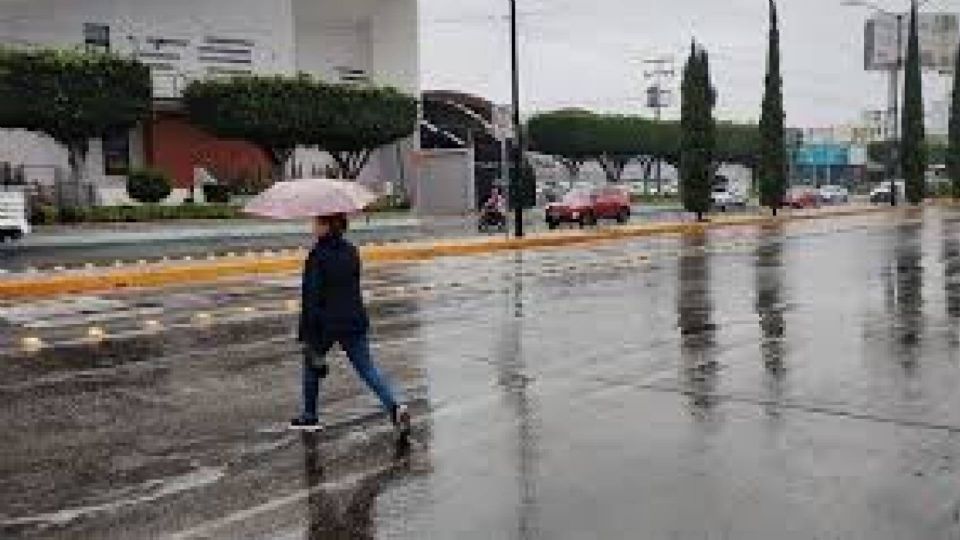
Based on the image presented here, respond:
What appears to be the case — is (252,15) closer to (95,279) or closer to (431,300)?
(95,279)

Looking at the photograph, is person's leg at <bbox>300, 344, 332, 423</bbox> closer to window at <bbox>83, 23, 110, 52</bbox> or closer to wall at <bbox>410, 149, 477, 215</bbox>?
window at <bbox>83, 23, 110, 52</bbox>

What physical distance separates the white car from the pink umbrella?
22213mm

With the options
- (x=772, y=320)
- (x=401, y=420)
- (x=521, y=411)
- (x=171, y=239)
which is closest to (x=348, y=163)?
(x=171, y=239)

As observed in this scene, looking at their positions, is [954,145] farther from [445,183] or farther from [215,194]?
[215,194]

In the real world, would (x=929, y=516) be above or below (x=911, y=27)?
below

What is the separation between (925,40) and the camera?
115 metres

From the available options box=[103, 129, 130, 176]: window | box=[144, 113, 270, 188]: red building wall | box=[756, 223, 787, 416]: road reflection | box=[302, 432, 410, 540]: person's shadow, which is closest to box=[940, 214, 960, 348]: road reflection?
box=[756, 223, 787, 416]: road reflection

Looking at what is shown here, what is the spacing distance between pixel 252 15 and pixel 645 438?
3995 cm

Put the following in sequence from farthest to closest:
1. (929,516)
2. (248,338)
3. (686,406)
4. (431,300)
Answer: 1. (431,300)
2. (248,338)
3. (686,406)
4. (929,516)

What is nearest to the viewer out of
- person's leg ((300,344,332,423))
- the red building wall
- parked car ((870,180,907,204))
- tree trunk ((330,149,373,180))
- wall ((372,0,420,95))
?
person's leg ((300,344,332,423))

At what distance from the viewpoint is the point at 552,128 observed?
68562 mm

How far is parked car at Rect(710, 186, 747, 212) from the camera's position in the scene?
207 feet

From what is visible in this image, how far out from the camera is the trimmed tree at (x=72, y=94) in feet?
106

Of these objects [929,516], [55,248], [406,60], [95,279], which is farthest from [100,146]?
[929,516]
